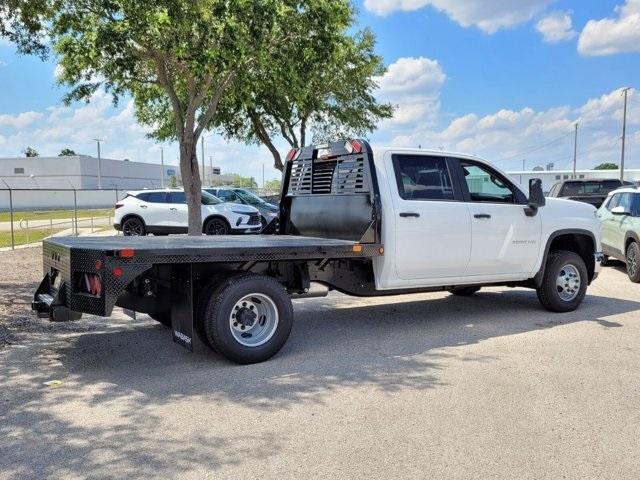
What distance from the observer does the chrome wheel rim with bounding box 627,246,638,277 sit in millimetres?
10805

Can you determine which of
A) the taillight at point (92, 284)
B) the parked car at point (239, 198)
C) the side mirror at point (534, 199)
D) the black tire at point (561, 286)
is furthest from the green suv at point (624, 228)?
the parked car at point (239, 198)

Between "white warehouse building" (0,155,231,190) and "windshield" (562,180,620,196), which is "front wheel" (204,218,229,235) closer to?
"windshield" (562,180,620,196)

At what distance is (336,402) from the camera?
185 inches

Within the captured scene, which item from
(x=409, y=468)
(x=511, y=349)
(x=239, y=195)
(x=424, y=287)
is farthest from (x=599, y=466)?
(x=239, y=195)

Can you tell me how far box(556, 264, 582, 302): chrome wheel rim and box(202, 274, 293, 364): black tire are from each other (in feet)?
13.4

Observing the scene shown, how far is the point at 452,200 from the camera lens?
23.3ft

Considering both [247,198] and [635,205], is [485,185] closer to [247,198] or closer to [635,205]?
[635,205]

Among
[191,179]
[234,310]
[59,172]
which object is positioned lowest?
[234,310]

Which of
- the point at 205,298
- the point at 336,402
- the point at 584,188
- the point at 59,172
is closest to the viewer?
the point at 336,402

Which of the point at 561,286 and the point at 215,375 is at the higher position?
the point at 561,286

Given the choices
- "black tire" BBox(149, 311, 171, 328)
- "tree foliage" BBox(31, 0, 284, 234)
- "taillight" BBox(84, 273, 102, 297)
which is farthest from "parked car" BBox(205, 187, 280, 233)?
"taillight" BBox(84, 273, 102, 297)

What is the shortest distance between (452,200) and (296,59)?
786 centimetres

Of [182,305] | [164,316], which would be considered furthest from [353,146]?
[164,316]

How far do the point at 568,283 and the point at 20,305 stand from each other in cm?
754
